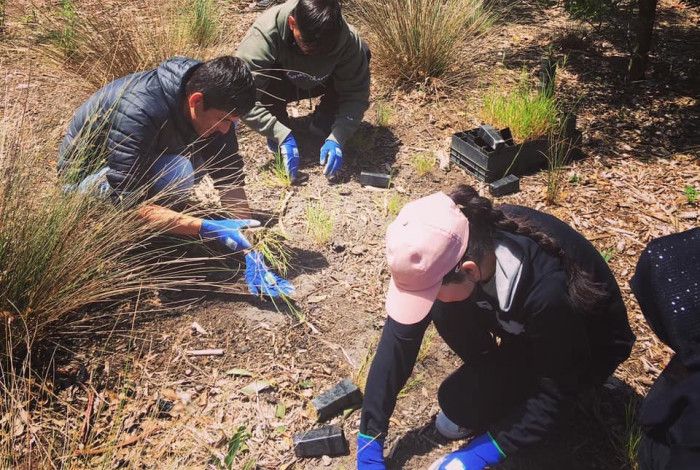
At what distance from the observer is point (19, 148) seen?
2672mm

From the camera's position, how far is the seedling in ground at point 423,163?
3.95 meters

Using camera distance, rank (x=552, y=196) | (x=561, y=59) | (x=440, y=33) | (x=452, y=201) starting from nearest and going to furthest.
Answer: (x=452, y=201)
(x=552, y=196)
(x=440, y=33)
(x=561, y=59)

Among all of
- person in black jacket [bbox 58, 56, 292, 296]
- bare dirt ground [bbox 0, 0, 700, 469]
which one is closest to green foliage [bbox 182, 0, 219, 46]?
bare dirt ground [bbox 0, 0, 700, 469]

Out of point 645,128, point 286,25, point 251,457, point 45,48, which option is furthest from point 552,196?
point 45,48

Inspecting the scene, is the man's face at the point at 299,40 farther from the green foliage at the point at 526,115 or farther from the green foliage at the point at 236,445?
the green foliage at the point at 236,445

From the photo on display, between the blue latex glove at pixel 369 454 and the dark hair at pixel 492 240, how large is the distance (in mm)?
769

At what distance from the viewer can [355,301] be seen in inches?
122

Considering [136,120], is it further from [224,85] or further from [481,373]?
[481,373]

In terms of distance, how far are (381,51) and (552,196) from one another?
201 cm

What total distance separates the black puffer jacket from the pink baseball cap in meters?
1.44

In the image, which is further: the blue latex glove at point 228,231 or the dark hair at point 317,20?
the dark hair at point 317,20

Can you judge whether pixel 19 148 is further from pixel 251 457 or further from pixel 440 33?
pixel 440 33

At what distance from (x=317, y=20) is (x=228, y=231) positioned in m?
1.38

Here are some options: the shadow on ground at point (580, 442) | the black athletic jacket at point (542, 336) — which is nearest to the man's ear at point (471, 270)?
the black athletic jacket at point (542, 336)
